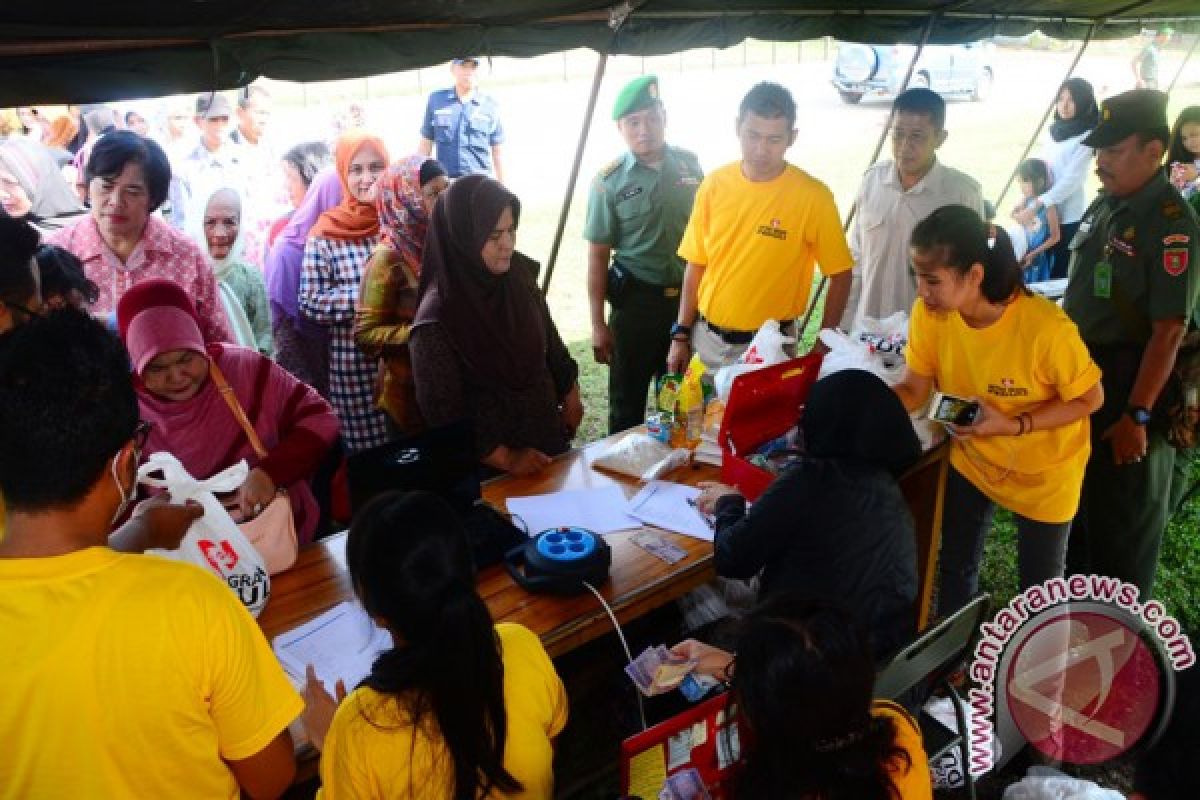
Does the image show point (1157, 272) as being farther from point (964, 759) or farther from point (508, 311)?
point (508, 311)

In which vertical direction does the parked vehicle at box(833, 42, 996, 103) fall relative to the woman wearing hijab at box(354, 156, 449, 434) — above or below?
above

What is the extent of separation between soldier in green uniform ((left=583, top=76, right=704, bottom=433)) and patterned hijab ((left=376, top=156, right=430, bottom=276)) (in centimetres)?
96

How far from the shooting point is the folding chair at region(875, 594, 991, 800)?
1742 mm

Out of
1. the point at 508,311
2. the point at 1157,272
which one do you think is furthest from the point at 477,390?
the point at 1157,272

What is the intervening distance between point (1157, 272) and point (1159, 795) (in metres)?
2.10

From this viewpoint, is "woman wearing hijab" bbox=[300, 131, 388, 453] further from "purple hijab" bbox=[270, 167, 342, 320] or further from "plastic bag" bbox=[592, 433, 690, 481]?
"plastic bag" bbox=[592, 433, 690, 481]

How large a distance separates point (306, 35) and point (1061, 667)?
3.03 meters

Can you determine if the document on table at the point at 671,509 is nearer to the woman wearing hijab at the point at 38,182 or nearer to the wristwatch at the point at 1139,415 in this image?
the wristwatch at the point at 1139,415

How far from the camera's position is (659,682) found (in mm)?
1790

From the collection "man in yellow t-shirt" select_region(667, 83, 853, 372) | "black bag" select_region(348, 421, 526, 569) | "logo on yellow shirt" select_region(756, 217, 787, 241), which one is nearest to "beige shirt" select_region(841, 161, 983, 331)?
"man in yellow t-shirt" select_region(667, 83, 853, 372)

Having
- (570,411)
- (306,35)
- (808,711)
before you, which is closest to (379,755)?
A: (808,711)

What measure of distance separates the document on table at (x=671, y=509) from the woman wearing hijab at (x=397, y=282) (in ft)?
3.17

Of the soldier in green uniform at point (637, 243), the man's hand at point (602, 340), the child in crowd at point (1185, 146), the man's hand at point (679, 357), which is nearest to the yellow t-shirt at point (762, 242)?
the man's hand at point (679, 357)

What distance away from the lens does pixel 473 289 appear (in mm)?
2639
